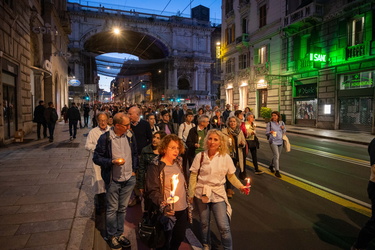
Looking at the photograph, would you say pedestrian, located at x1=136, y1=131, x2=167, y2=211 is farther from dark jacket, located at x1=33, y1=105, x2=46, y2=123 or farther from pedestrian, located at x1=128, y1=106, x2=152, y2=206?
dark jacket, located at x1=33, y1=105, x2=46, y2=123

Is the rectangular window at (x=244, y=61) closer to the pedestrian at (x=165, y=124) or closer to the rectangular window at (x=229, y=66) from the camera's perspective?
the rectangular window at (x=229, y=66)

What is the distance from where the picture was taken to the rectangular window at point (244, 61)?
3016cm

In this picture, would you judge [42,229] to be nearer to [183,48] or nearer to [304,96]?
[304,96]

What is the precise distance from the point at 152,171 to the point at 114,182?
101 cm

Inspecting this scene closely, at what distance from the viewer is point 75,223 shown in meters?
3.92

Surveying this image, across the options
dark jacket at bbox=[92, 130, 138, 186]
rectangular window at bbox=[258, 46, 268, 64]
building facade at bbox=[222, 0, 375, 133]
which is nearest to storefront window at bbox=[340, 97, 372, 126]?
building facade at bbox=[222, 0, 375, 133]

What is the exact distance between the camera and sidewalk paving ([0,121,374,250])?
11.4 feet

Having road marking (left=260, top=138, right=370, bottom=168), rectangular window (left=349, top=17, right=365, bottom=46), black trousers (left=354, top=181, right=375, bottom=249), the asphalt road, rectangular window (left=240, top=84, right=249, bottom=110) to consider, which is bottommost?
the asphalt road

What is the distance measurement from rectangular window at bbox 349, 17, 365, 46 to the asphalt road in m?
13.6

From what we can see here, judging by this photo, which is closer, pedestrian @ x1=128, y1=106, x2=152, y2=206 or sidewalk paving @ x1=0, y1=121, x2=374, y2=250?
sidewalk paving @ x1=0, y1=121, x2=374, y2=250

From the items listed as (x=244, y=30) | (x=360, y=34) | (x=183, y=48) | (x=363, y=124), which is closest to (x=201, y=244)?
(x=363, y=124)

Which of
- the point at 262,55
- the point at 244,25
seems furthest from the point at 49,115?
the point at 244,25

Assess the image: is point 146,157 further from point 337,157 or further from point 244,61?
point 244,61

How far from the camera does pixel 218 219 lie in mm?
3152
